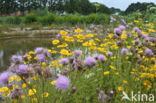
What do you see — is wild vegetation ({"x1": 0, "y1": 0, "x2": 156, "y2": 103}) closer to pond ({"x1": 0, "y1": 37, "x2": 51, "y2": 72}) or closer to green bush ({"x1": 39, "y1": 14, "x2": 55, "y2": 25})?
pond ({"x1": 0, "y1": 37, "x2": 51, "y2": 72})

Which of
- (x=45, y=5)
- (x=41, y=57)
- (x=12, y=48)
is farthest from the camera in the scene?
(x=45, y=5)

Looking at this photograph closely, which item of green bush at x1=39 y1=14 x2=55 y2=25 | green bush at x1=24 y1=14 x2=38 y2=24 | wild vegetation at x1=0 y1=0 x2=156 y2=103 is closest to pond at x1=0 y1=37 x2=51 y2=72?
wild vegetation at x1=0 y1=0 x2=156 y2=103

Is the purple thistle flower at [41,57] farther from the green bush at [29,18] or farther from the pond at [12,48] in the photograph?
the green bush at [29,18]

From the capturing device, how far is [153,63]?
230cm

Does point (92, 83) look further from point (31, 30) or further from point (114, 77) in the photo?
point (31, 30)

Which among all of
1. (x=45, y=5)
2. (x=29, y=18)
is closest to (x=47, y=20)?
(x=29, y=18)

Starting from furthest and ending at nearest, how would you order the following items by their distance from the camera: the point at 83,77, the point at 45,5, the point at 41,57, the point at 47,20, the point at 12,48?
the point at 45,5
the point at 47,20
the point at 12,48
the point at 83,77
the point at 41,57

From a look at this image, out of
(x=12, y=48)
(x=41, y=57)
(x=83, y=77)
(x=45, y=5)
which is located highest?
(x=45, y=5)

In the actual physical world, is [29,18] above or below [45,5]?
below

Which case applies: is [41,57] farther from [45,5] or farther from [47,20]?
[45,5]

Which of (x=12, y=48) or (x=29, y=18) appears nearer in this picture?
(x=12, y=48)

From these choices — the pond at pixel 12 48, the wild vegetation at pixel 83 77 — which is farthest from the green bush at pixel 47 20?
the wild vegetation at pixel 83 77

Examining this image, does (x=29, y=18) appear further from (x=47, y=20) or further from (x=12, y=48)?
(x=12, y=48)

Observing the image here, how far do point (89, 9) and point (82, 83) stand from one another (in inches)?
2047
